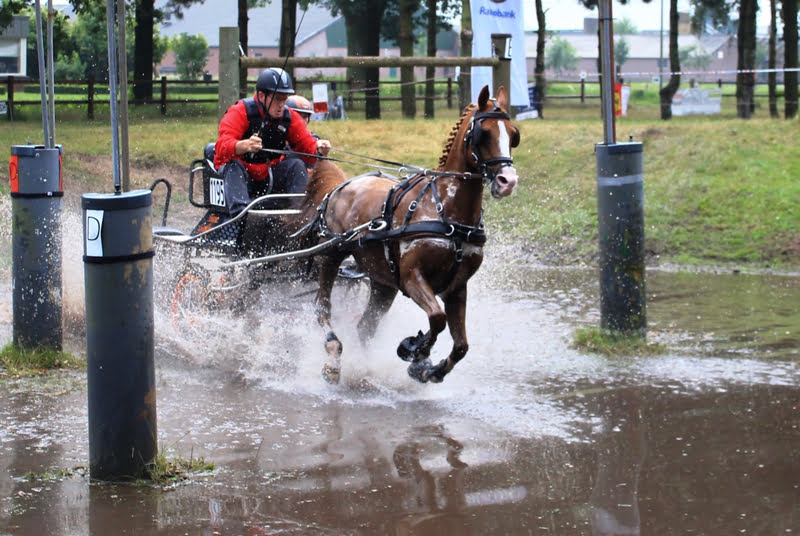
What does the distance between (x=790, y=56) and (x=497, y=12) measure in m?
16.3

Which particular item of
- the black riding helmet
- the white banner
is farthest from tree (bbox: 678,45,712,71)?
the black riding helmet

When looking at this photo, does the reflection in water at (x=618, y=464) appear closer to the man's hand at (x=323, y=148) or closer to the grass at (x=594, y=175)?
the man's hand at (x=323, y=148)

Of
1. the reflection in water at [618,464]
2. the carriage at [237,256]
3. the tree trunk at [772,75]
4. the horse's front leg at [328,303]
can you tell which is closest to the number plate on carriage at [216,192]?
the carriage at [237,256]

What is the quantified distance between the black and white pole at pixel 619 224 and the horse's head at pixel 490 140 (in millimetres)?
1689

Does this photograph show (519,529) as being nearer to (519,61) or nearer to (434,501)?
(434,501)

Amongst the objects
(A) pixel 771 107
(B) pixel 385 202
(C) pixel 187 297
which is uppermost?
(A) pixel 771 107

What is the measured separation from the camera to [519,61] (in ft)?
50.7

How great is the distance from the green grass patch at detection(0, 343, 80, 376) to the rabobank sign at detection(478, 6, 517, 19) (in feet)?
27.8

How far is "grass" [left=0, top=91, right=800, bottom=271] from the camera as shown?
13.4 m

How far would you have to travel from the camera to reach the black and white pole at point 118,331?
5105mm

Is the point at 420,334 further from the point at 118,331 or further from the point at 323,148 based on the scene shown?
the point at 118,331

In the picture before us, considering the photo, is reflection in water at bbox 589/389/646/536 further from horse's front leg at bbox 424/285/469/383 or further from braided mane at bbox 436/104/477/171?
braided mane at bbox 436/104/477/171

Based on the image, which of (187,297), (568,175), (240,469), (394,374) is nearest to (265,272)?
(187,297)

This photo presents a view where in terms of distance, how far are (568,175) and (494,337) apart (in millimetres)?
8069
